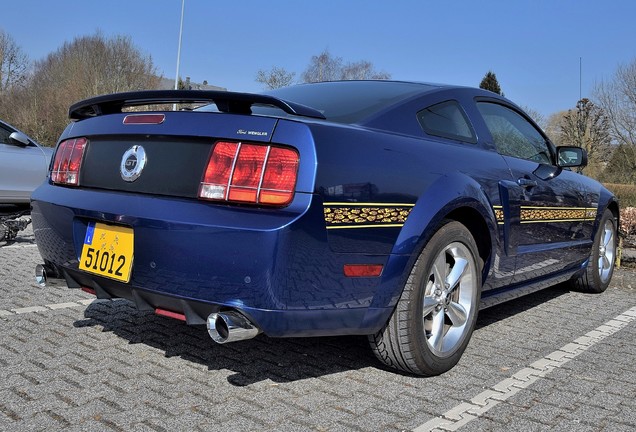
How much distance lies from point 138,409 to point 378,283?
3.52ft

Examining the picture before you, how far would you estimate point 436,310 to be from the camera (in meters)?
3.00

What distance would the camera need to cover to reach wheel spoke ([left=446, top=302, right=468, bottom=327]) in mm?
3098

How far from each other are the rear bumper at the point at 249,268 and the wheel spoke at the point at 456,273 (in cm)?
51

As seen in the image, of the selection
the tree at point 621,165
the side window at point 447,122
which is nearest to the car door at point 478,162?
the side window at point 447,122

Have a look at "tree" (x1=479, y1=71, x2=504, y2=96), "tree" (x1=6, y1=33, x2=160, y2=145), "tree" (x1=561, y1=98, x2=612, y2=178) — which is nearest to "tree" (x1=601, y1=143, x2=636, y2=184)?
"tree" (x1=561, y1=98, x2=612, y2=178)

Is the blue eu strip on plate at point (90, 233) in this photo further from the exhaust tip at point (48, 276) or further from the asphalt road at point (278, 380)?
the asphalt road at point (278, 380)

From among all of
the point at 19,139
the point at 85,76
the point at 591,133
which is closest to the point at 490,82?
the point at 591,133

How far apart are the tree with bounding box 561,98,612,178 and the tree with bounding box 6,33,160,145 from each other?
23.6 m

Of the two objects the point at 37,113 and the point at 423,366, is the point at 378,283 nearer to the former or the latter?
the point at 423,366

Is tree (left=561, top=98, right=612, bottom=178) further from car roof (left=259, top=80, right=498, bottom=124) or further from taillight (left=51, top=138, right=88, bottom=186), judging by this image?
taillight (left=51, top=138, right=88, bottom=186)

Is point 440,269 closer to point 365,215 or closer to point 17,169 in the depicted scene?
point 365,215

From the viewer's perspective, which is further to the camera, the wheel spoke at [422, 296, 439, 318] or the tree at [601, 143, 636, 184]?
the tree at [601, 143, 636, 184]

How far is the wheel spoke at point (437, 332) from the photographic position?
116 inches

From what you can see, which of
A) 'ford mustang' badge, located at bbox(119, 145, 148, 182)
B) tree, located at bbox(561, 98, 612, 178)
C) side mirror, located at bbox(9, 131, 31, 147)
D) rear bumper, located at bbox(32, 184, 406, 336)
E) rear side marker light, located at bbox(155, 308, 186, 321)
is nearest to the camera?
rear bumper, located at bbox(32, 184, 406, 336)
